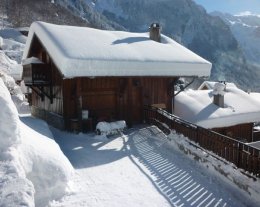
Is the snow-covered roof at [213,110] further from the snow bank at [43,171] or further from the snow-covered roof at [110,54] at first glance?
the snow bank at [43,171]

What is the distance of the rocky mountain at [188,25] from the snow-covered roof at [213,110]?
130 metres

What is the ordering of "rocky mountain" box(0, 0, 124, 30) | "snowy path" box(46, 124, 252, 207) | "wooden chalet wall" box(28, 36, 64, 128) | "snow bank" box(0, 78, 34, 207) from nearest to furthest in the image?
"snow bank" box(0, 78, 34, 207), "snowy path" box(46, 124, 252, 207), "wooden chalet wall" box(28, 36, 64, 128), "rocky mountain" box(0, 0, 124, 30)

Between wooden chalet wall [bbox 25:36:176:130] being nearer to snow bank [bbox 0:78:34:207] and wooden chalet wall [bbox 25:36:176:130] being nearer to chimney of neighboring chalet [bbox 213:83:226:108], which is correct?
chimney of neighboring chalet [bbox 213:83:226:108]

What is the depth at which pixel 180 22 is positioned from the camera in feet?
531

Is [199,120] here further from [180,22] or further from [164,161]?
[180,22]

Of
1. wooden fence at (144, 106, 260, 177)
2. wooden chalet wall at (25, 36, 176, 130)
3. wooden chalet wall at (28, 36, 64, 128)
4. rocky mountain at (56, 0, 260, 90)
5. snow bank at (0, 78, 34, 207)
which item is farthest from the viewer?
rocky mountain at (56, 0, 260, 90)

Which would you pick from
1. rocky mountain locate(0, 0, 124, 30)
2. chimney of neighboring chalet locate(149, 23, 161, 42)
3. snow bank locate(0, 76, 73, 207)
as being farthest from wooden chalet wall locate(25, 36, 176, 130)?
rocky mountain locate(0, 0, 124, 30)

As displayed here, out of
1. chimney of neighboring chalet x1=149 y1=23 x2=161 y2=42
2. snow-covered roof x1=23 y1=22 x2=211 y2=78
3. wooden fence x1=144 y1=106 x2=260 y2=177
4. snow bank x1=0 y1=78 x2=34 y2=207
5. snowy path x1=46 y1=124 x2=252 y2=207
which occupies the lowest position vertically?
snowy path x1=46 y1=124 x2=252 y2=207

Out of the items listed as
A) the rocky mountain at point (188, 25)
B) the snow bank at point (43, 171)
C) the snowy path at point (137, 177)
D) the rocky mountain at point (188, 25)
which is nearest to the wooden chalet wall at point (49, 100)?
the snowy path at point (137, 177)

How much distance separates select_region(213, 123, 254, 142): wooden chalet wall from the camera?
55.6 feet

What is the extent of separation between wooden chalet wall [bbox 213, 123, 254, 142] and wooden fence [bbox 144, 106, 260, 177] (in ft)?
18.1

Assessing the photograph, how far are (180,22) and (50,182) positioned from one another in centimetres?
16375

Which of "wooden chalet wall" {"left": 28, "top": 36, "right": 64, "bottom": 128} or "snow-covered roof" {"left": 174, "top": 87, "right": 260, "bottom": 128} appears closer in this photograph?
"wooden chalet wall" {"left": 28, "top": 36, "right": 64, "bottom": 128}

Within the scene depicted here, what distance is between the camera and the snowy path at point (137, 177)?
7184 millimetres
